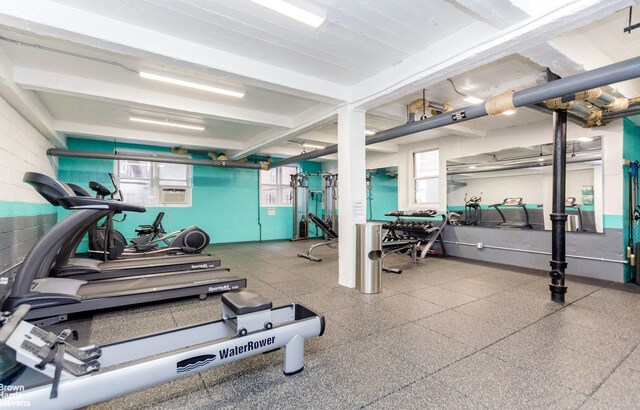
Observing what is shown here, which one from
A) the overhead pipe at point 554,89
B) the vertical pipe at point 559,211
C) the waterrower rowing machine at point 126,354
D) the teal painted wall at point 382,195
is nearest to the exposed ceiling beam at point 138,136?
the teal painted wall at point 382,195

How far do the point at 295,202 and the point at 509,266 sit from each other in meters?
5.63

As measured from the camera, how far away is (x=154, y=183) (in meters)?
7.64

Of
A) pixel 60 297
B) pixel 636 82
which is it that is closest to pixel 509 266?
pixel 636 82

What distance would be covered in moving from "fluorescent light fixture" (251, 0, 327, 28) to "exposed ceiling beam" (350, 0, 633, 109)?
121 cm

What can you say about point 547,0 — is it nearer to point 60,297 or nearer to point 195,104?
point 195,104

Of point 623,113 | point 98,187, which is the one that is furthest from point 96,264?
point 623,113

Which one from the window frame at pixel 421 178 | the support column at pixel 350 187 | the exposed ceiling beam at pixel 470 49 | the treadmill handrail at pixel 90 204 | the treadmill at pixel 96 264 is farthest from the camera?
the window frame at pixel 421 178

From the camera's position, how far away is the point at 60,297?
106 inches

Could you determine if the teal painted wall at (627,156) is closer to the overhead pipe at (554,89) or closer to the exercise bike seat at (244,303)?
the overhead pipe at (554,89)

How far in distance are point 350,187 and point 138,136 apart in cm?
521

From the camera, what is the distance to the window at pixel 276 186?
920 centimetres

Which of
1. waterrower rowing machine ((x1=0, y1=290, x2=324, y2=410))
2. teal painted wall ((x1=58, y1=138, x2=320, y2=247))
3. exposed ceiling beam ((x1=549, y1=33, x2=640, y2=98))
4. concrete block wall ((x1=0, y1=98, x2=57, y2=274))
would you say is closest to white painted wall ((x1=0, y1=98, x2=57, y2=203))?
concrete block wall ((x1=0, y1=98, x2=57, y2=274))

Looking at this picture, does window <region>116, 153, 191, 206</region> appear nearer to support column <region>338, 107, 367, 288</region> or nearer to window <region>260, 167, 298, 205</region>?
window <region>260, 167, 298, 205</region>

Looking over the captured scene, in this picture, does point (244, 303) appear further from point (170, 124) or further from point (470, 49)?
point (170, 124)
